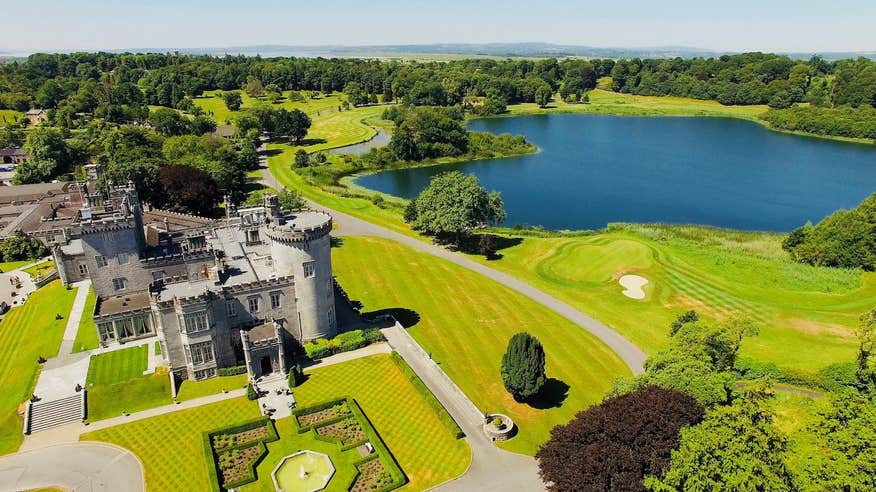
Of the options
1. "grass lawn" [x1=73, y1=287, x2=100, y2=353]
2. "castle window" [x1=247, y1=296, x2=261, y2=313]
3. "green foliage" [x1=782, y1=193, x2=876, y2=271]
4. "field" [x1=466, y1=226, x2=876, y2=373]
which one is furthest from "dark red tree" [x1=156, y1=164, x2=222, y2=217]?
"green foliage" [x1=782, y1=193, x2=876, y2=271]

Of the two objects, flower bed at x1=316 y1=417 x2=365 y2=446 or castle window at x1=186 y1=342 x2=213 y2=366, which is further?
castle window at x1=186 y1=342 x2=213 y2=366

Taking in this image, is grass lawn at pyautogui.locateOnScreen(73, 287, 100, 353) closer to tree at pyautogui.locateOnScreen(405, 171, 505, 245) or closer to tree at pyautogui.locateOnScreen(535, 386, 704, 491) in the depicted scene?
tree at pyautogui.locateOnScreen(535, 386, 704, 491)

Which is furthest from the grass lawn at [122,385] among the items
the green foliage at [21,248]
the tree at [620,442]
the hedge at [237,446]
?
the green foliage at [21,248]

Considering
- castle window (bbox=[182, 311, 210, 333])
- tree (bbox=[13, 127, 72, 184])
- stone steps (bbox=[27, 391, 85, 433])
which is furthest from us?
tree (bbox=[13, 127, 72, 184])

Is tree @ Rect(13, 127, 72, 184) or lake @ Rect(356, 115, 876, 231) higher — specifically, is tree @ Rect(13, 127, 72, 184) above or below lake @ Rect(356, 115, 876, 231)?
above

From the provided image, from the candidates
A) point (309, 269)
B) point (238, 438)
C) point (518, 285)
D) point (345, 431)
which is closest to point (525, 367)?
point (345, 431)

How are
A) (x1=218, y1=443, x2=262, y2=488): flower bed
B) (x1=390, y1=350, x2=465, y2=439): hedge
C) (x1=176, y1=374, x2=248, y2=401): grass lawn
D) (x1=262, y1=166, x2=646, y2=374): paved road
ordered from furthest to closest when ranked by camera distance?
(x1=262, y1=166, x2=646, y2=374): paved road, (x1=176, y1=374, x2=248, y2=401): grass lawn, (x1=390, y1=350, x2=465, y2=439): hedge, (x1=218, y1=443, x2=262, y2=488): flower bed
